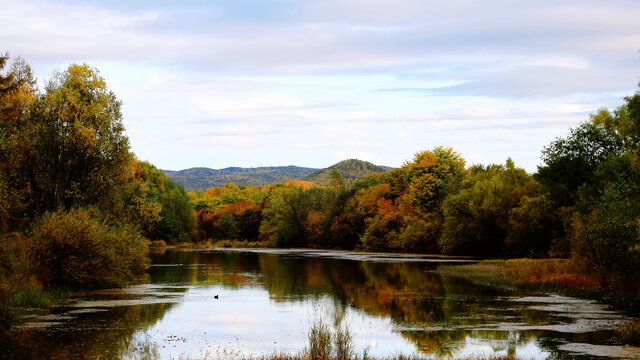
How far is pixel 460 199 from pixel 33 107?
4958 cm

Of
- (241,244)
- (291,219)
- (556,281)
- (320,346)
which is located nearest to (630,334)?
(320,346)

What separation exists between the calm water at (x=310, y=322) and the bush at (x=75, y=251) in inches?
55.5

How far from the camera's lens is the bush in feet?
112

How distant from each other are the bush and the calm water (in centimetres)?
141

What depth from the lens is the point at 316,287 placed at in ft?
141

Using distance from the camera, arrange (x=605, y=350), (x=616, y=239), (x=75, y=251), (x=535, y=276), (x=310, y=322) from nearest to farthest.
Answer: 1. (x=605, y=350)
2. (x=310, y=322)
3. (x=616, y=239)
4. (x=75, y=251)
5. (x=535, y=276)

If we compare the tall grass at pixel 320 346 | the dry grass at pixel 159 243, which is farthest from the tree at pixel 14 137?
the dry grass at pixel 159 243

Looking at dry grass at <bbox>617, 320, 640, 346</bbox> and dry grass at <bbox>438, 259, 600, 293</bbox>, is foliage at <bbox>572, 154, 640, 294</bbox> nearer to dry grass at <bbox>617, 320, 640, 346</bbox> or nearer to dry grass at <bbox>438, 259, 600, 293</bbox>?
dry grass at <bbox>438, 259, 600, 293</bbox>

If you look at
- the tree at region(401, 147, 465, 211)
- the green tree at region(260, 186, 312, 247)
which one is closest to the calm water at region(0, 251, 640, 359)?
the tree at region(401, 147, 465, 211)

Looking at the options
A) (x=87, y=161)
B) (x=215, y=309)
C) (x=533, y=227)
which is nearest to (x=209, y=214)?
(x=533, y=227)

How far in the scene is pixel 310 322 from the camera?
27.4m

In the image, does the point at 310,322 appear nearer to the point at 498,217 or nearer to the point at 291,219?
the point at 498,217

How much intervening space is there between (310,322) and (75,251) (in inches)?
600

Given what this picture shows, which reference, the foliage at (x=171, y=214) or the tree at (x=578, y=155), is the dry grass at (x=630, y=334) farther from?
the foliage at (x=171, y=214)
